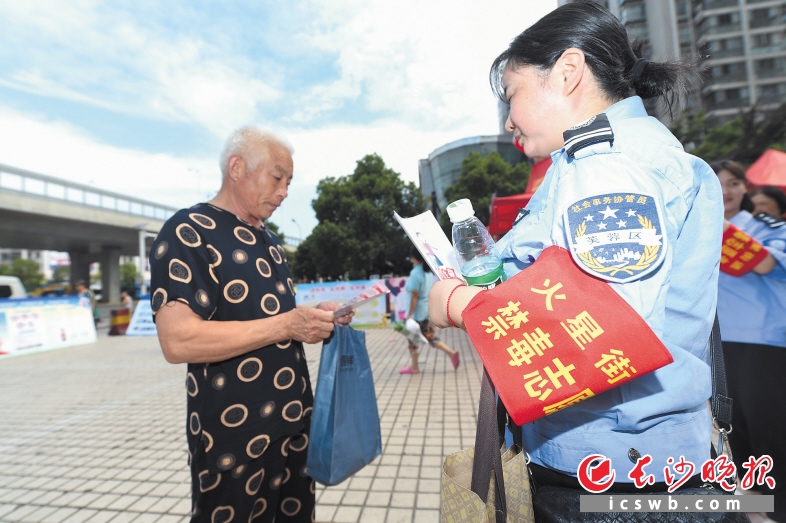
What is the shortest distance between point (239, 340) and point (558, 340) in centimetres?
113

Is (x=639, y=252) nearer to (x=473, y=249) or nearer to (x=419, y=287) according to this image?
(x=473, y=249)

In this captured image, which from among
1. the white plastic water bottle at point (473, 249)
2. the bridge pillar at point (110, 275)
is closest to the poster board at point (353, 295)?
the white plastic water bottle at point (473, 249)

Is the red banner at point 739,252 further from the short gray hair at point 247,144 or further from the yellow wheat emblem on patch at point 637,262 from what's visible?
the short gray hair at point 247,144

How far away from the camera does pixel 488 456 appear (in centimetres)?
89

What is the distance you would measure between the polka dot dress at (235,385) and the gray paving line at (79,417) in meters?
3.98

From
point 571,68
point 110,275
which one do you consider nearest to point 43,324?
point 571,68

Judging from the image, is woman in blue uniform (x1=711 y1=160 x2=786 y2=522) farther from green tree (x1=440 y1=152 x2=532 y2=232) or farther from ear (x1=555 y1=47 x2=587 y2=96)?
green tree (x1=440 y1=152 x2=532 y2=232)

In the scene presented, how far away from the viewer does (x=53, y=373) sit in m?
7.41

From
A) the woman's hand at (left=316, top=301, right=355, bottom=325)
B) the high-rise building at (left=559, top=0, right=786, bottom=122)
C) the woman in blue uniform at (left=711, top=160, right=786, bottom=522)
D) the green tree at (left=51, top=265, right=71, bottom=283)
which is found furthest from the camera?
the green tree at (left=51, top=265, right=71, bottom=283)

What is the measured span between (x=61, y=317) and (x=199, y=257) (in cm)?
1190

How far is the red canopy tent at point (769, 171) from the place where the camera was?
270 cm

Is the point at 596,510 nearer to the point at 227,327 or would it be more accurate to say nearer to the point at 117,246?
the point at 227,327

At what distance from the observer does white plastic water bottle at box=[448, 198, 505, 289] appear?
89 centimetres

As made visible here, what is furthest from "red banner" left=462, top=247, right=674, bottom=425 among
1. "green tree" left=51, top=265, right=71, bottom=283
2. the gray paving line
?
"green tree" left=51, top=265, right=71, bottom=283
